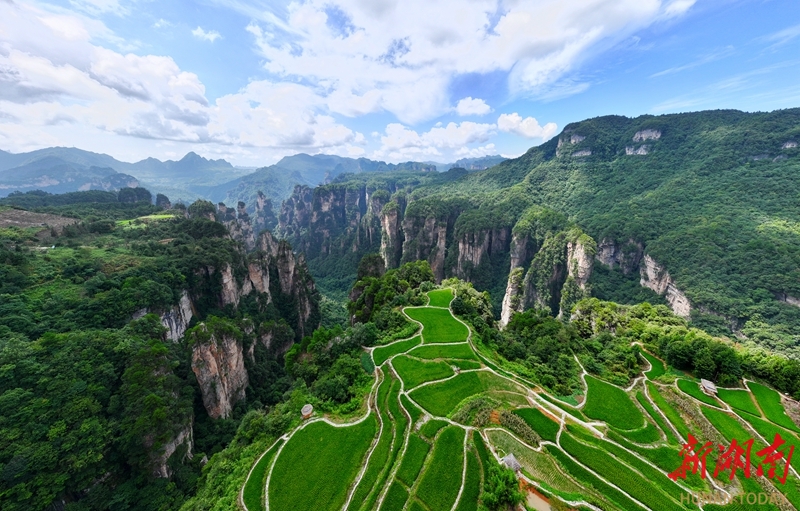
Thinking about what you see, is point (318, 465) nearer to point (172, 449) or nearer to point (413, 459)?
point (413, 459)

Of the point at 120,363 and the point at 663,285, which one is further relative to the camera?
the point at 663,285

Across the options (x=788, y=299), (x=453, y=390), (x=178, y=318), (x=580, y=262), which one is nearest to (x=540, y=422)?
(x=453, y=390)

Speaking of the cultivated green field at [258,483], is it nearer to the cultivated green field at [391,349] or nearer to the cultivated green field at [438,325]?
the cultivated green field at [391,349]

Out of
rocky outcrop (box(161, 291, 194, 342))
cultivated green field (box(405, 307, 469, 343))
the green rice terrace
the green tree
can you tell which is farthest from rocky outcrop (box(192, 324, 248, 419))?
the green tree

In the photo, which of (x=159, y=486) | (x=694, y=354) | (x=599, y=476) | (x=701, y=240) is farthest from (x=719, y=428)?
(x=701, y=240)

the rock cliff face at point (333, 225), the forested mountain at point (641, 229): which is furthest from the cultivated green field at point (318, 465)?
the rock cliff face at point (333, 225)

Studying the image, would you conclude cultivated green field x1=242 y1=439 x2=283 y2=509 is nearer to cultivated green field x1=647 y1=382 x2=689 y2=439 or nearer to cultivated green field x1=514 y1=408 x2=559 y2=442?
cultivated green field x1=514 y1=408 x2=559 y2=442
